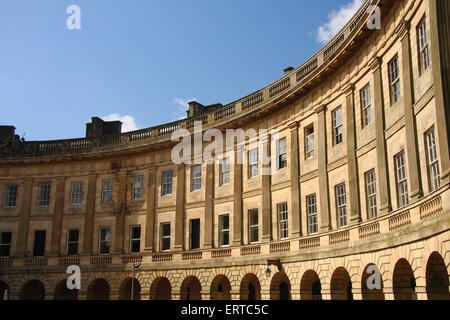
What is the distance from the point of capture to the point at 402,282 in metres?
20.3

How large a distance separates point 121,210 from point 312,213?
672 inches

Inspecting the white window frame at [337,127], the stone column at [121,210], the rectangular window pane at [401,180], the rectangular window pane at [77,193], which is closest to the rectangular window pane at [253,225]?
the white window frame at [337,127]

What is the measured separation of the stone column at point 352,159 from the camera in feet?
78.8

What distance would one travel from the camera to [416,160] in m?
19.0

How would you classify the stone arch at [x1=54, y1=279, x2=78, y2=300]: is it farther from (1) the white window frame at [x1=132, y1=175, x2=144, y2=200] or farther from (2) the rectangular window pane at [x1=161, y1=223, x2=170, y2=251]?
(1) the white window frame at [x1=132, y1=175, x2=144, y2=200]

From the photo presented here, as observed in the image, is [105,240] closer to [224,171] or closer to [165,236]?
[165,236]

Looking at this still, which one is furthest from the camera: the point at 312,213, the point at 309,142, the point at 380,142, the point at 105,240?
the point at 105,240

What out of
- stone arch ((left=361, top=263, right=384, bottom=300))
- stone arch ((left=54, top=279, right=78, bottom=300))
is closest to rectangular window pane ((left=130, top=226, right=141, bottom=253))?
stone arch ((left=54, top=279, right=78, bottom=300))

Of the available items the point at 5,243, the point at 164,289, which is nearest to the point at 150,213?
the point at 164,289

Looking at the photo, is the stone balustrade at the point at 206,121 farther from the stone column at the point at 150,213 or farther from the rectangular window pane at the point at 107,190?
the stone column at the point at 150,213
